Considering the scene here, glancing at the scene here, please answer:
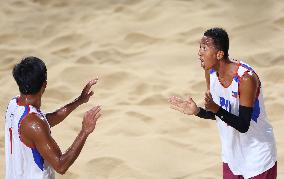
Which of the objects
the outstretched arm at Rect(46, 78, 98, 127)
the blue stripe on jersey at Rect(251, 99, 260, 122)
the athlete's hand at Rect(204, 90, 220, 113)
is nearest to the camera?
the athlete's hand at Rect(204, 90, 220, 113)

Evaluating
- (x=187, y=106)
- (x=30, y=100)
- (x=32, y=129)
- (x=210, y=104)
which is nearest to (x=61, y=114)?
(x=30, y=100)

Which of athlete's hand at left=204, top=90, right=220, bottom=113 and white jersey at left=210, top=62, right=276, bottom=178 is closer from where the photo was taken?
athlete's hand at left=204, top=90, right=220, bottom=113

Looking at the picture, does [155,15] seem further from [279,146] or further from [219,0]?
[279,146]

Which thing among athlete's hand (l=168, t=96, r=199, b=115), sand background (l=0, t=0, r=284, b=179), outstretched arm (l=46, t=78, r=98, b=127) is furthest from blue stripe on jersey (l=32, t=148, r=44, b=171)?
sand background (l=0, t=0, r=284, b=179)

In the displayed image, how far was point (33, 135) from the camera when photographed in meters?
3.16

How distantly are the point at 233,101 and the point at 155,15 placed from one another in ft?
16.2

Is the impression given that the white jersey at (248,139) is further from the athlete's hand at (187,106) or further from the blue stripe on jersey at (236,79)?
the athlete's hand at (187,106)

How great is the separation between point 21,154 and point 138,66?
4.20 meters

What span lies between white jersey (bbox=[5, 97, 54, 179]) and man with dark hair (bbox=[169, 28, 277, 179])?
0.87m

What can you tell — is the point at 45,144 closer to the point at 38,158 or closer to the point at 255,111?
the point at 38,158

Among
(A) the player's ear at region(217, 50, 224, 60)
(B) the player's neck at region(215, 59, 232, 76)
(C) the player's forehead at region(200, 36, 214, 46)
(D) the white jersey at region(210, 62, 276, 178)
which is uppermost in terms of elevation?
(C) the player's forehead at region(200, 36, 214, 46)

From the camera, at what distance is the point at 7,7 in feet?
30.4

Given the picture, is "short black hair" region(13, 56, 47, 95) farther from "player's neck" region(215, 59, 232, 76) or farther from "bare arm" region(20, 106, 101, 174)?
"player's neck" region(215, 59, 232, 76)

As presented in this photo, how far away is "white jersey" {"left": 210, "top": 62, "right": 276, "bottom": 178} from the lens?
364 cm
